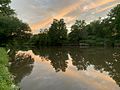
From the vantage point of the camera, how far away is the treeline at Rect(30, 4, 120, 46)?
89250 millimetres

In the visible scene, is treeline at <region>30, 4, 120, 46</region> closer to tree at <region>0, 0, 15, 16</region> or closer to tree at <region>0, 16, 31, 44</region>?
tree at <region>0, 16, 31, 44</region>

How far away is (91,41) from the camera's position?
3656 inches

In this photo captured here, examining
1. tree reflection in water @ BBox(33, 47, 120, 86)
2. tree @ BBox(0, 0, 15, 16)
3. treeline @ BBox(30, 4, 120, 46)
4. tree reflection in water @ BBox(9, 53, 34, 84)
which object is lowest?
tree reflection in water @ BBox(33, 47, 120, 86)

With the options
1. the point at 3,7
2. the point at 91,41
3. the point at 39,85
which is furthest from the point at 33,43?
the point at 39,85

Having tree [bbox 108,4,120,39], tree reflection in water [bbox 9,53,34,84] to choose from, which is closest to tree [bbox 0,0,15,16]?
tree reflection in water [bbox 9,53,34,84]

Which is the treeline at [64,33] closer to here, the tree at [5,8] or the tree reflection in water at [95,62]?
the tree at [5,8]

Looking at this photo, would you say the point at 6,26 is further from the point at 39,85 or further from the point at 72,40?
the point at 39,85

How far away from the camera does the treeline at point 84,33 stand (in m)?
89.2

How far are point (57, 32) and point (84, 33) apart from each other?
10.1m

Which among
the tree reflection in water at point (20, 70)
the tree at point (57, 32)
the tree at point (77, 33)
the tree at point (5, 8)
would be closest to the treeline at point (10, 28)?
the tree at point (5, 8)

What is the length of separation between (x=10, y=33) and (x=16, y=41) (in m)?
8.62

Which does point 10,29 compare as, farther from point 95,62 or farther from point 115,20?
point 95,62

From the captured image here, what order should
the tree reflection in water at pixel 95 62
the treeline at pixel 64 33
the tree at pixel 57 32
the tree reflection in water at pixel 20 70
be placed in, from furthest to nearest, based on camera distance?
the tree at pixel 57 32, the treeline at pixel 64 33, the tree reflection in water at pixel 95 62, the tree reflection in water at pixel 20 70

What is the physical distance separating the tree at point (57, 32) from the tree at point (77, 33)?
262 cm
